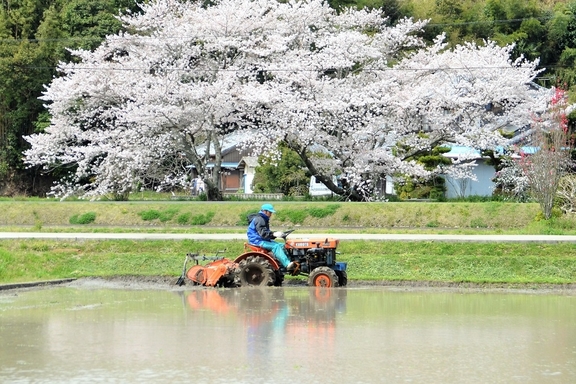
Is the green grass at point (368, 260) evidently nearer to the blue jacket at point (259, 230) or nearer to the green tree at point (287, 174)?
the blue jacket at point (259, 230)

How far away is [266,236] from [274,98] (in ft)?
57.6

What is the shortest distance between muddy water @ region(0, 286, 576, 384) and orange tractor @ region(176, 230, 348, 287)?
491 mm

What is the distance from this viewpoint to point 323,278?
16844mm

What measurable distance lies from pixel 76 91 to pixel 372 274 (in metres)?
20.7

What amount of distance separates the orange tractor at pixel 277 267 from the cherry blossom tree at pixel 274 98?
16839 mm

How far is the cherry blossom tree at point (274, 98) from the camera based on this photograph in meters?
34.1

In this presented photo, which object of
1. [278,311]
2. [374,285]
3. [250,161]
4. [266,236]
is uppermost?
[250,161]

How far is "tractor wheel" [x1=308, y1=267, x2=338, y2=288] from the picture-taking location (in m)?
16.8

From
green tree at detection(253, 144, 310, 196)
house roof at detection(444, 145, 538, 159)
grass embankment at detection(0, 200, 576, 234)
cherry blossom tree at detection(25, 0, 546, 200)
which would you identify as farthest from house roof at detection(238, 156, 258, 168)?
grass embankment at detection(0, 200, 576, 234)

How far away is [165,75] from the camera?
35.0 m

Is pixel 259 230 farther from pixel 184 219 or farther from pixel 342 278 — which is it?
pixel 184 219

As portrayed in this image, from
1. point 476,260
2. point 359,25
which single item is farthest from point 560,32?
point 476,260

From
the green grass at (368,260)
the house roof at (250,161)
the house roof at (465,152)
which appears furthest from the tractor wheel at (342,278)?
the house roof at (250,161)

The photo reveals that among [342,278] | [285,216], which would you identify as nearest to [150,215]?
[285,216]
